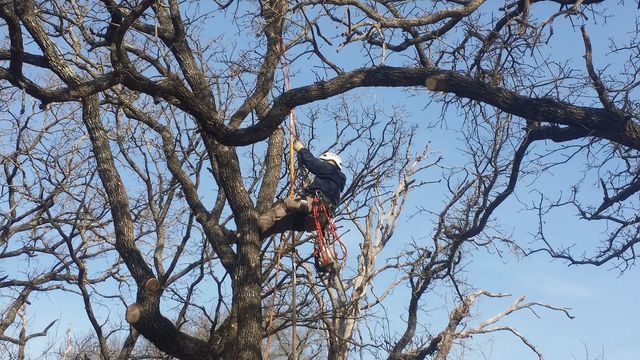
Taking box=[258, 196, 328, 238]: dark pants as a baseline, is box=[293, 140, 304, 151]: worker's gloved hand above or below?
above

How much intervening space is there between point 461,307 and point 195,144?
4533 millimetres

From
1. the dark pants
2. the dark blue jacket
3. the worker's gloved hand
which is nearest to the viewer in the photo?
the dark pants

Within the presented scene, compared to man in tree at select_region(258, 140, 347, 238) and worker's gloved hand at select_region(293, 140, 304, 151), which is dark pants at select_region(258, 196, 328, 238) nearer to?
man in tree at select_region(258, 140, 347, 238)

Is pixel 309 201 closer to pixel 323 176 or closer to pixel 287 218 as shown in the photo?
pixel 287 218

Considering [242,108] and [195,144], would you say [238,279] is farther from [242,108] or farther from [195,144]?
[195,144]

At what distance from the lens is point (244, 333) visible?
7.23m

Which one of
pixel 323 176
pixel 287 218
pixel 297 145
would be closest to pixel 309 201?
pixel 287 218

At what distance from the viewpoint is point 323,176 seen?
8.64 metres

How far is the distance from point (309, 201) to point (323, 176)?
1.40 feet

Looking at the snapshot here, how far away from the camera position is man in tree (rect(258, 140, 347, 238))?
8062mm

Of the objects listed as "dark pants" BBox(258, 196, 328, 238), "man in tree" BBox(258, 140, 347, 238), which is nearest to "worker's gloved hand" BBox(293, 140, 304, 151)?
"man in tree" BBox(258, 140, 347, 238)

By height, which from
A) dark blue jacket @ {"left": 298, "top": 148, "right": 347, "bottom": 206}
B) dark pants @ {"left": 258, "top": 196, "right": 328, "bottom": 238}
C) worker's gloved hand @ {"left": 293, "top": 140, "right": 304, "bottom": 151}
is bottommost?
dark pants @ {"left": 258, "top": 196, "right": 328, "bottom": 238}

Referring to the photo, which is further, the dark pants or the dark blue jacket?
the dark blue jacket

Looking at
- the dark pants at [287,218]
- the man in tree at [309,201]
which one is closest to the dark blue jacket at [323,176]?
the man in tree at [309,201]
